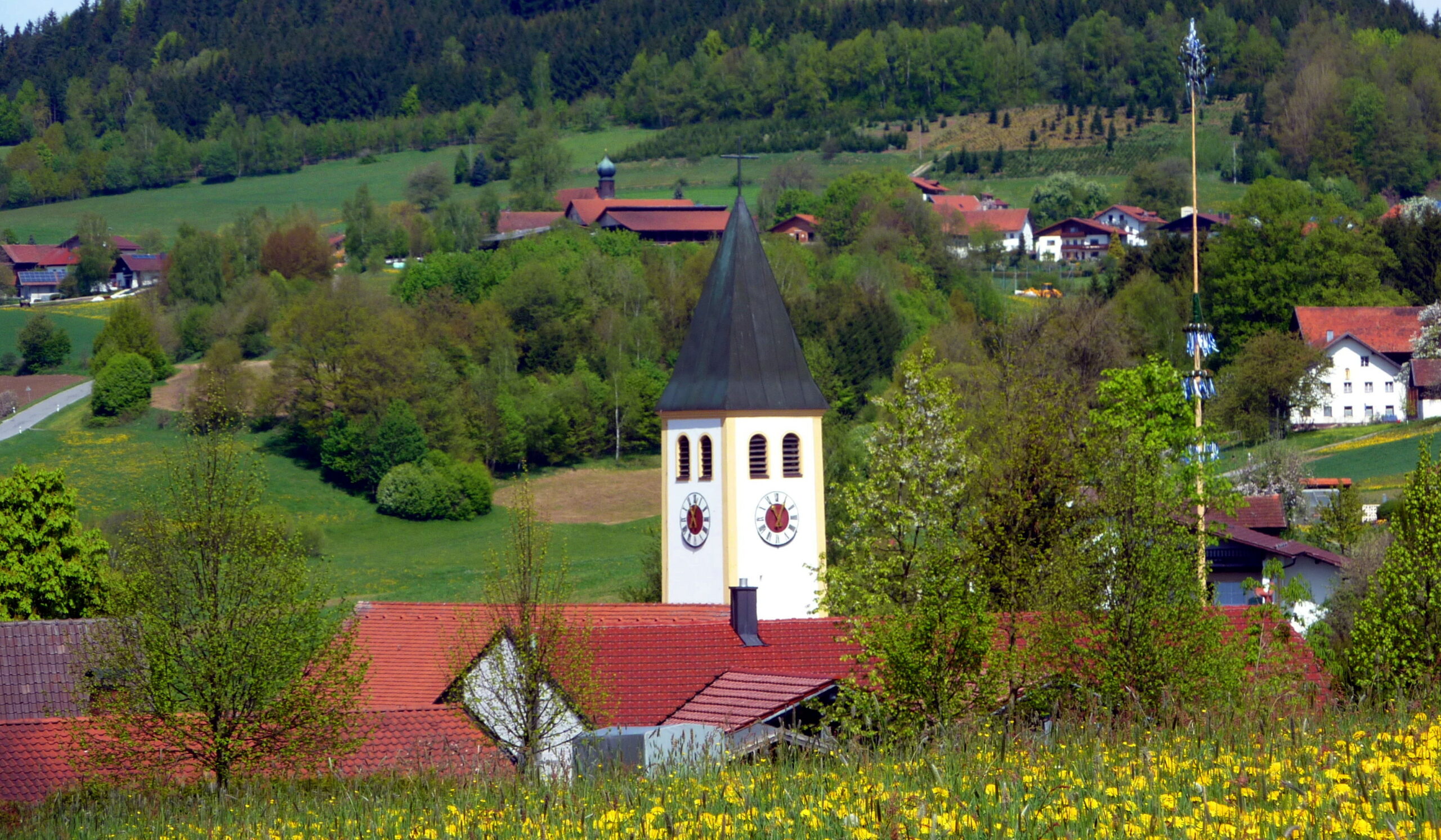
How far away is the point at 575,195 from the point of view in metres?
177

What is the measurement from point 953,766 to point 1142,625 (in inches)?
375

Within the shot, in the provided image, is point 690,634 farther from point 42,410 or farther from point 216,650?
point 42,410

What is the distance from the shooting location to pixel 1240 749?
446 inches

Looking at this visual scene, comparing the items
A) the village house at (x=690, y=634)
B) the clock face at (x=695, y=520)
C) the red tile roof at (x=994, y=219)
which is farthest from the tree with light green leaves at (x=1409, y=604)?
the red tile roof at (x=994, y=219)

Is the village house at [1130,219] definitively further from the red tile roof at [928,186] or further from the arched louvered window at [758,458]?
the arched louvered window at [758,458]

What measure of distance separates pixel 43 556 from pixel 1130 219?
453ft

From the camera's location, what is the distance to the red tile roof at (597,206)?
15238 cm

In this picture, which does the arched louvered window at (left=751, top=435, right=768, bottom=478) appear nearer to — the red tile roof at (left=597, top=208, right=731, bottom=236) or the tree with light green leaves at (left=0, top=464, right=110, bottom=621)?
the tree with light green leaves at (left=0, top=464, right=110, bottom=621)

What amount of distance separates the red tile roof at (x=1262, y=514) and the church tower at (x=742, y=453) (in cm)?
1651

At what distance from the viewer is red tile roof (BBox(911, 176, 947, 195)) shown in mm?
183375

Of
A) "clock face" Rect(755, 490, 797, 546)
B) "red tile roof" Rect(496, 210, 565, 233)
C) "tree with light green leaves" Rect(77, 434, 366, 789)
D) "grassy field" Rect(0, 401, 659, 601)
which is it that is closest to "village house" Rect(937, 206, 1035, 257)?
"red tile roof" Rect(496, 210, 565, 233)

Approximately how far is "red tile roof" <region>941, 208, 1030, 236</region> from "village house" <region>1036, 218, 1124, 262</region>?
2.44 m

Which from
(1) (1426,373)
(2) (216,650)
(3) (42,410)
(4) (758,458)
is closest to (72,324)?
(3) (42,410)

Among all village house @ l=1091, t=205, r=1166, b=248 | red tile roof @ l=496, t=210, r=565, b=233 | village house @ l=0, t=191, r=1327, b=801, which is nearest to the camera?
village house @ l=0, t=191, r=1327, b=801
